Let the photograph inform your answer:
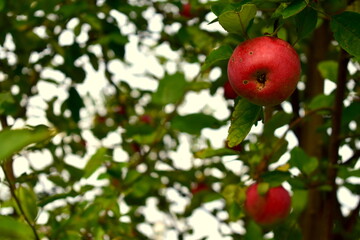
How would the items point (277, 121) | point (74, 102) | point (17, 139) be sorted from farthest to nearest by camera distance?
point (74, 102) → point (277, 121) → point (17, 139)

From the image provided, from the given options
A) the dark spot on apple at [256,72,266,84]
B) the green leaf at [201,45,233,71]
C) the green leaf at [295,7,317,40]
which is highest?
the green leaf at [295,7,317,40]

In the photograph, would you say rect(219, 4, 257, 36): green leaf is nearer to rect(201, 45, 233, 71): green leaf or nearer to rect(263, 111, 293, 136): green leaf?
rect(201, 45, 233, 71): green leaf

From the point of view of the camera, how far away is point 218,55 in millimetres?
791

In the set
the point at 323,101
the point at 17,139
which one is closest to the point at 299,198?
the point at 323,101

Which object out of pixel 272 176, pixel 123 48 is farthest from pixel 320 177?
pixel 123 48

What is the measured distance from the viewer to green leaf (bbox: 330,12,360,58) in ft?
2.33

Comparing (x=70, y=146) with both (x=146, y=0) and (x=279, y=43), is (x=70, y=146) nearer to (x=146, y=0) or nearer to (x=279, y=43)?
(x=146, y=0)

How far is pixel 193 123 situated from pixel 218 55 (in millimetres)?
543

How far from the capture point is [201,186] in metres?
2.25

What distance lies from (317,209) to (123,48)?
952 mm

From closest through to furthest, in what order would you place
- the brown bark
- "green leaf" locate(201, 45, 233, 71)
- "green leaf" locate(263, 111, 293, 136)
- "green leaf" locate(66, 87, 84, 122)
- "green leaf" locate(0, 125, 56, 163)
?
"green leaf" locate(0, 125, 56, 163)
"green leaf" locate(201, 45, 233, 71)
"green leaf" locate(263, 111, 293, 136)
the brown bark
"green leaf" locate(66, 87, 84, 122)

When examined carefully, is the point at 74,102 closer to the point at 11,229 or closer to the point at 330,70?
the point at 330,70

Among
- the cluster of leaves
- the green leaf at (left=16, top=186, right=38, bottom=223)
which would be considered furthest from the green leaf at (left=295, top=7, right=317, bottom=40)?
the green leaf at (left=16, top=186, right=38, bottom=223)

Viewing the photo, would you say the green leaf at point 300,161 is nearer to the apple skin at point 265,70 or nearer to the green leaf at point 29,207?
the apple skin at point 265,70
